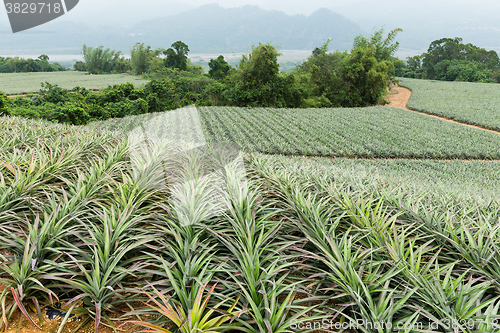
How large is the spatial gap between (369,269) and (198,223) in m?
1.29

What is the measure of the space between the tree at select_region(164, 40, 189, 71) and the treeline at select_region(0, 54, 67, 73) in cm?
3436

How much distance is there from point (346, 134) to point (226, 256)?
1043 centimetres

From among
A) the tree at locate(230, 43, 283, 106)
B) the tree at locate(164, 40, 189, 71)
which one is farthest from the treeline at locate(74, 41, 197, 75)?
the tree at locate(230, 43, 283, 106)

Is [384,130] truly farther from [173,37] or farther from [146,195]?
[173,37]

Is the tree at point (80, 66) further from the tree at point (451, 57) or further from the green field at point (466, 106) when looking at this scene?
the tree at point (451, 57)

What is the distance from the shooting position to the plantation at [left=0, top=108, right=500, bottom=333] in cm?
145

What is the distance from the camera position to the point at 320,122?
13.4 metres

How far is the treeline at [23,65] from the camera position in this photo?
53375mm

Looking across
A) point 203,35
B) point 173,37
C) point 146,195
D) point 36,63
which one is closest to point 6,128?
point 146,195

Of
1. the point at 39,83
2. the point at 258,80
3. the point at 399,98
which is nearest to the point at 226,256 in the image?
the point at 258,80

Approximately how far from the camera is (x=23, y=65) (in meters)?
54.2

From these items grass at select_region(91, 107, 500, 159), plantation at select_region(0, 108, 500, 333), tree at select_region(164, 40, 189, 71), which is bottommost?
grass at select_region(91, 107, 500, 159)


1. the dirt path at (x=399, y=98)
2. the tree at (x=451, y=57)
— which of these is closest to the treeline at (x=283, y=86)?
the dirt path at (x=399, y=98)

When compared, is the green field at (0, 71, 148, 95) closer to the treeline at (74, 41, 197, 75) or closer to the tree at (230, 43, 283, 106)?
the treeline at (74, 41, 197, 75)
